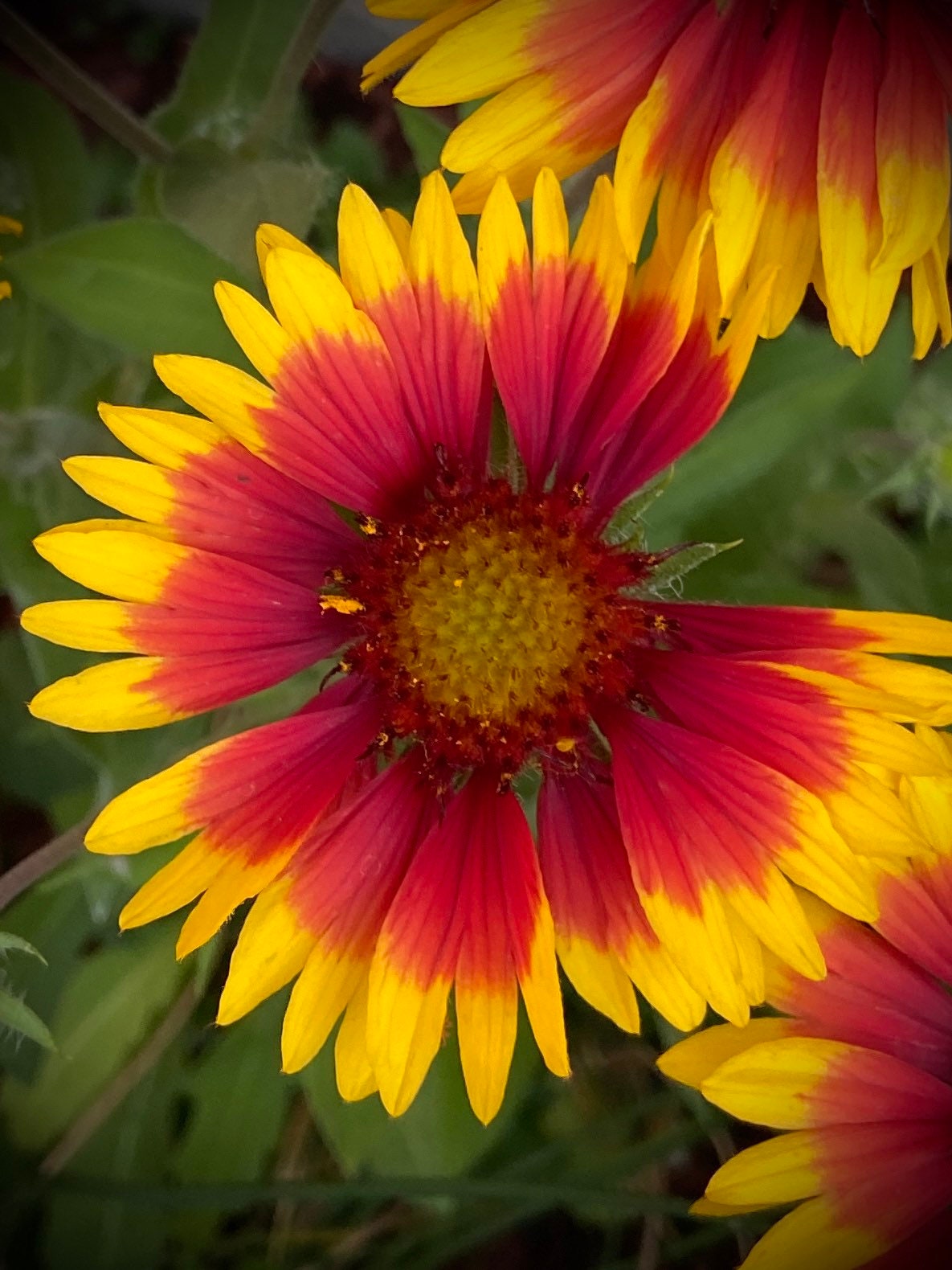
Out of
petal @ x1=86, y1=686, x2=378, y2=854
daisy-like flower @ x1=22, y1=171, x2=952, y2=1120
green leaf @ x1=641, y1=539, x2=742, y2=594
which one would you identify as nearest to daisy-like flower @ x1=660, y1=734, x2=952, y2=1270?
daisy-like flower @ x1=22, y1=171, x2=952, y2=1120

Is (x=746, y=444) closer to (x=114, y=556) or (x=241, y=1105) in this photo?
(x=114, y=556)

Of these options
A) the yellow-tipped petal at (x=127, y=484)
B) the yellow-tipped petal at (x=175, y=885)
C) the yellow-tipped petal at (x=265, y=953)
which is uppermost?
the yellow-tipped petal at (x=127, y=484)

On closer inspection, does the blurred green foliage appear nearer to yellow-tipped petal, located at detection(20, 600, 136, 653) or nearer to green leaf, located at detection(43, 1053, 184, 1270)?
green leaf, located at detection(43, 1053, 184, 1270)

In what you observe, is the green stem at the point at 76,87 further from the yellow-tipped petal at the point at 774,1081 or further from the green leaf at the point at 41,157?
the yellow-tipped petal at the point at 774,1081

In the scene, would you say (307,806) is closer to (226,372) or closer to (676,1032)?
(226,372)

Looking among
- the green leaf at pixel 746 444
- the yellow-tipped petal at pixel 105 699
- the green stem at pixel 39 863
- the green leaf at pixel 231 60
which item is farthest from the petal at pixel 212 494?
the green leaf at pixel 231 60

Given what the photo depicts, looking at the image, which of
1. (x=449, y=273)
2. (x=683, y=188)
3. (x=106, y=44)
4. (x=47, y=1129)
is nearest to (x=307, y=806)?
(x=449, y=273)
